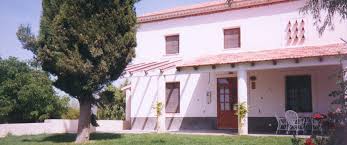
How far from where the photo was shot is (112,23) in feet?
46.3

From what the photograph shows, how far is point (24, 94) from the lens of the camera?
728 inches

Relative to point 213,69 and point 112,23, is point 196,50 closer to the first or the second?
point 213,69

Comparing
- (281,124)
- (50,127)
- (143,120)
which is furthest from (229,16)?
(50,127)

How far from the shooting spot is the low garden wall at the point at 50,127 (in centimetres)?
1801

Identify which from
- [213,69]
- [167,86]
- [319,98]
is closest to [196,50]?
[167,86]

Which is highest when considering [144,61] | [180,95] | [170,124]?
[144,61]

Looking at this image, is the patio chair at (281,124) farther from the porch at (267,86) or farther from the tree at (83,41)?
the tree at (83,41)

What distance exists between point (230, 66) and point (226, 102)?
349cm

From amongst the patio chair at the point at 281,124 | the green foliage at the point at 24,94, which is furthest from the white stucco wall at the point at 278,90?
the green foliage at the point at 24,94

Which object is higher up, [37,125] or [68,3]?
[68,3]

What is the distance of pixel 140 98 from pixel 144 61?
6.53 feet

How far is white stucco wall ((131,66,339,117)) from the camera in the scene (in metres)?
18.1

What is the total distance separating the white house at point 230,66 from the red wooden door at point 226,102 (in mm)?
47

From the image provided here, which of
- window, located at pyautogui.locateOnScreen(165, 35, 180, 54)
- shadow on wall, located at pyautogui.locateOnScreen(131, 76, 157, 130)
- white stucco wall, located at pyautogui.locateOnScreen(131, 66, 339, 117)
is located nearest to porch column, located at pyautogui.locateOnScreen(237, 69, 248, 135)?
white stucco wall, located at pyautogui.locateOnScreen(131, 66, 339, 117)
